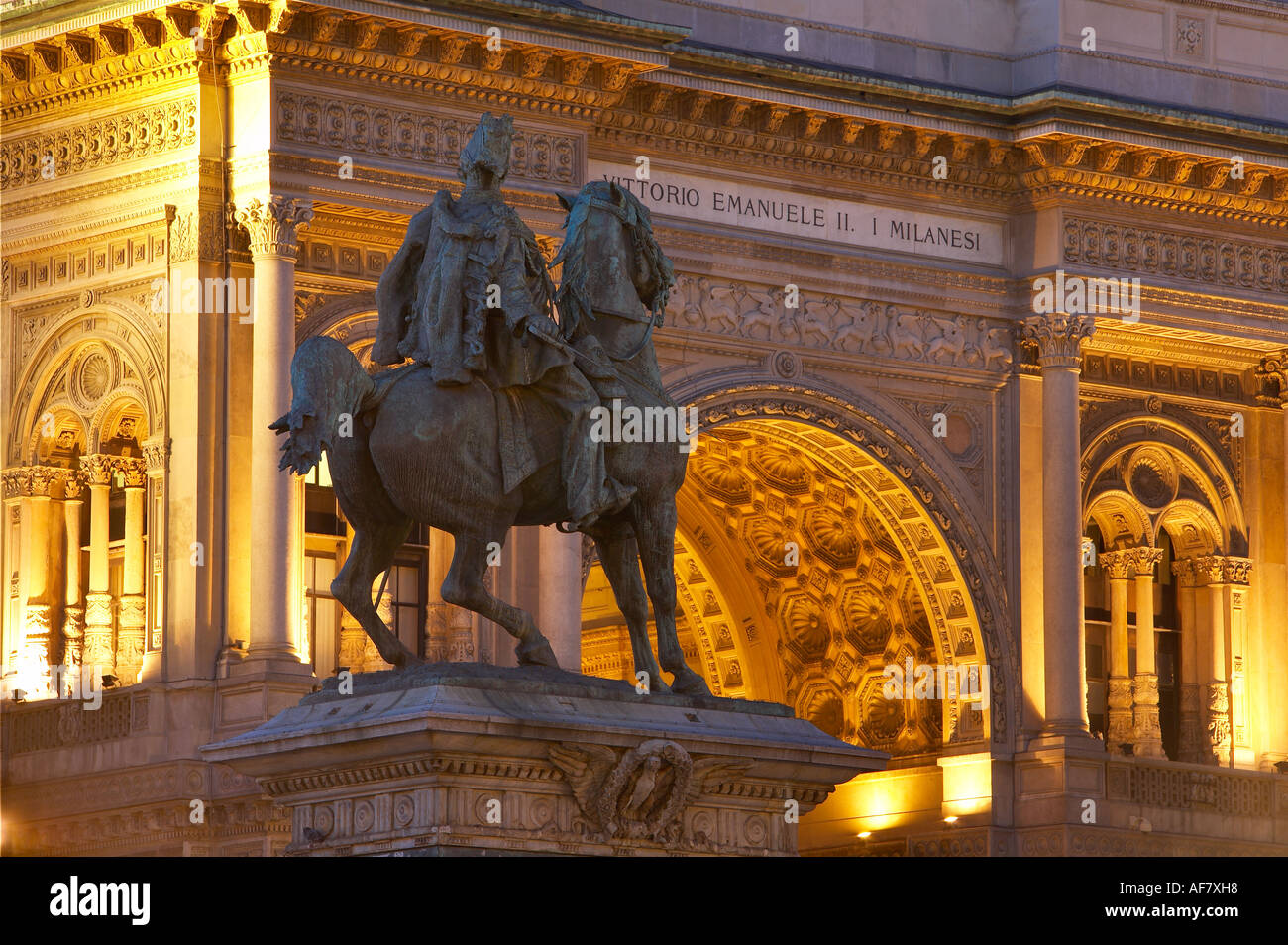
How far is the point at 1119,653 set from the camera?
131 feet

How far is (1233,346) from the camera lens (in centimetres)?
3981

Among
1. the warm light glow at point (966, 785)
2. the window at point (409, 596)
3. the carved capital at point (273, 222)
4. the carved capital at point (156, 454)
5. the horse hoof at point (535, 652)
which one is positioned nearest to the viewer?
the horse hoof at point (535, 652)

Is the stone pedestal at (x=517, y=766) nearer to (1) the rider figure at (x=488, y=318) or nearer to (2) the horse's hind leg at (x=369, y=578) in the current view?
(2) the horse's hind leg at (x=369, y=578)

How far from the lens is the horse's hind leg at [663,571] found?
18266mm

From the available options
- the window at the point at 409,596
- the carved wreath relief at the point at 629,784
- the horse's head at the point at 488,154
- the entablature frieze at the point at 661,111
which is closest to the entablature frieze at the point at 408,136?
the entablature frieze at the point at 661,111

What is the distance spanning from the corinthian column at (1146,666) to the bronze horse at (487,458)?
853 inches

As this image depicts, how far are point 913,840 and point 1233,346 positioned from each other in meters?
7.23

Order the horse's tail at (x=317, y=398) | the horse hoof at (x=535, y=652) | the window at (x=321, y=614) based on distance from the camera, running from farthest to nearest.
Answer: the window at (x=321, y=614)
the horse hoof at (x=535, y=652)
the horse's tail at (x=317, y=398)

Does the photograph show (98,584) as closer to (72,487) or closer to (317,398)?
(72,487)

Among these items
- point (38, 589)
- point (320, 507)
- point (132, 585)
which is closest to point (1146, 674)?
→ point (320, 507)

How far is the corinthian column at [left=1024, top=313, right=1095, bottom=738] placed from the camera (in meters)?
37.1

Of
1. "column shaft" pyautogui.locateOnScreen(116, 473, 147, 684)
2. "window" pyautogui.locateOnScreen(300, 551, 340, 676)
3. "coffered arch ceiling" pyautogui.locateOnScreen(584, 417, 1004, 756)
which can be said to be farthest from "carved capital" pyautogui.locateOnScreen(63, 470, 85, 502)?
"coffered arch ceiling" pyautogui.locateOnScreen(584, 417, 1004, 756)

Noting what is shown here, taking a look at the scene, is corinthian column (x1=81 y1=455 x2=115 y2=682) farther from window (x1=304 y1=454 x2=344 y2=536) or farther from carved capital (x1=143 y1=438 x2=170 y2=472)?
window (x1=304 y1=454 x2=344 y2=536)

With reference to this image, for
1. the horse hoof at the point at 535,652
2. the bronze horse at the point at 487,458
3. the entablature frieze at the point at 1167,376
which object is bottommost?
the horse hoof at the point at 535,652
